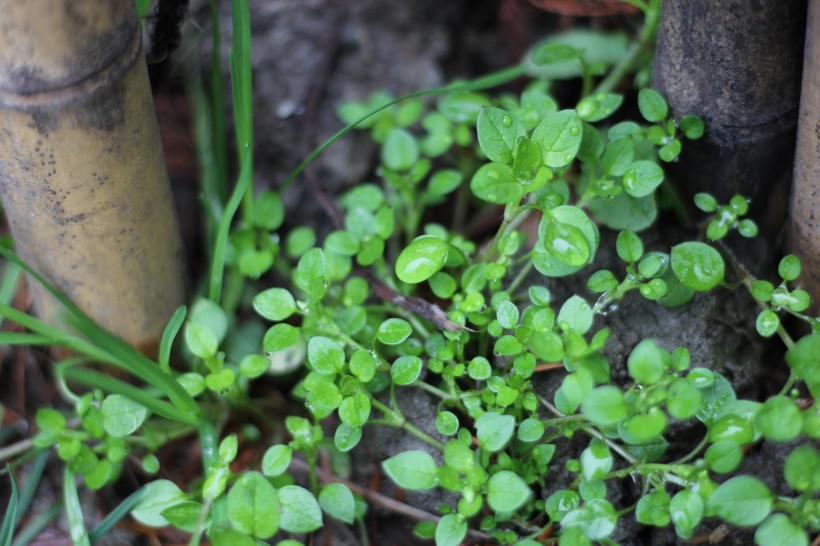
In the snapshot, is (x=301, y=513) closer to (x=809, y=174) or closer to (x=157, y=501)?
(x=157, y=501)

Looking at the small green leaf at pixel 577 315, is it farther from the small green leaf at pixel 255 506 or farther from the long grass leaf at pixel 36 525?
the long grass leaf at pixel 36 525

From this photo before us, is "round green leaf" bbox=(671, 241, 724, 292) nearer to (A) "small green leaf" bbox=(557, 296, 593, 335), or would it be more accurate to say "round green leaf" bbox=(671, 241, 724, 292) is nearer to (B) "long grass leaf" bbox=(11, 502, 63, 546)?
(A) "small green leaf" bbox=(557, 296, 593, 335)

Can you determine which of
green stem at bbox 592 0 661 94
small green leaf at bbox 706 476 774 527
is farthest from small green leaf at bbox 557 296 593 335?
green stem at bbox 592 0 661 94

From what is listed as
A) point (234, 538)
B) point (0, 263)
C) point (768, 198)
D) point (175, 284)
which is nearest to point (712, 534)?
point (768, 198)

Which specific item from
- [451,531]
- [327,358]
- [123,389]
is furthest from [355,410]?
[123,389]

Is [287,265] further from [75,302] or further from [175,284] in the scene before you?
[75,302]

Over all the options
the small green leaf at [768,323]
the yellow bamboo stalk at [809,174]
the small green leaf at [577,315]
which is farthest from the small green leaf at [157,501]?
the yellow bamboo stalk at [809,174]
